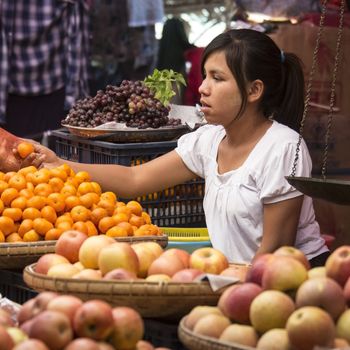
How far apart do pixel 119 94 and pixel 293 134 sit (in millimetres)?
1194

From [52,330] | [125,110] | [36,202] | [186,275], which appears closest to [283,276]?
[186,275]

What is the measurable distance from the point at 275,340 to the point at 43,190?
154 centimetres

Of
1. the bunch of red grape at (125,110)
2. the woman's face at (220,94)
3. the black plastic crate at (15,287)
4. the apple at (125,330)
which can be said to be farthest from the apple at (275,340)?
the bunch of red grape at (125,110)

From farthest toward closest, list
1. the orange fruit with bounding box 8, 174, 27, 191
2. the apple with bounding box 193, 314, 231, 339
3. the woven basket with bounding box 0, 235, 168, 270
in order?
the orange fruit with bounding box 8, 174, 27, 191
the woven basket with bounding box 0, 235, 168, 270
the apple with bounding box 193, 314, 231, 339

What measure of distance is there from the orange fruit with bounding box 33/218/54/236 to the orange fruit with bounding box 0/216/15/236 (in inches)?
3.2

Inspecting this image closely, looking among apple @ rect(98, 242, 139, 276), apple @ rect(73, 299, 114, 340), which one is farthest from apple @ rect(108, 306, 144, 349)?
apple @ rect(98, 242, 139, 276)

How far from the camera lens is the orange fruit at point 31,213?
127 inches

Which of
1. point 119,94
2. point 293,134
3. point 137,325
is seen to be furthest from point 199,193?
point 137,325

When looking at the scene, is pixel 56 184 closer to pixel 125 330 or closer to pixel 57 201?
pixel 57 201

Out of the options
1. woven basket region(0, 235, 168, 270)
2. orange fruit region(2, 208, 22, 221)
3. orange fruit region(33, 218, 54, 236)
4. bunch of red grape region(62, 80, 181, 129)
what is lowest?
woven basket region(0, 235, 168, 270)

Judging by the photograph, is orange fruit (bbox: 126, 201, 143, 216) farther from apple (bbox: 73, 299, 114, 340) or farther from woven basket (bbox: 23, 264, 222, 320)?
apple (bbox: 73, 299, 114, 340)

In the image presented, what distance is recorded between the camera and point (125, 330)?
2023 millimetres

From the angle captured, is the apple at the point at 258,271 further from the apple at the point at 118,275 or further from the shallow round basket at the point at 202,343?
the apple at the point at 118,275

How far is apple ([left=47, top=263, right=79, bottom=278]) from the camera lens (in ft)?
8.11
